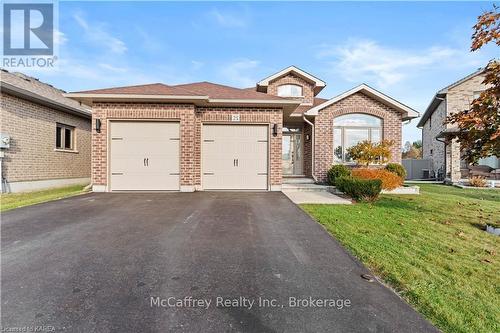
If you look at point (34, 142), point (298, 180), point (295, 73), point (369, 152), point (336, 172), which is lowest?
point (298, 180)

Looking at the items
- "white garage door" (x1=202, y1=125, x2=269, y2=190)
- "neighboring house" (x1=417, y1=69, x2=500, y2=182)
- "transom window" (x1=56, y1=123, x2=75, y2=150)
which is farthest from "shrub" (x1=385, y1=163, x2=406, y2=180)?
"transom window" (x1=56, y1=123, x2=75, y2=150)

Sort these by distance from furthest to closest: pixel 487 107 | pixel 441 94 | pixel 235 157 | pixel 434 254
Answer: pixel 441 94
pixel 235 157
pixel 487 107
pixel 434 254

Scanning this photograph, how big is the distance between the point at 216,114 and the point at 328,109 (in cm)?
569

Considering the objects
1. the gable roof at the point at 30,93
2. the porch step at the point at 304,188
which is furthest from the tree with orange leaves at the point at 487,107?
the gable roof at the point at 30,93

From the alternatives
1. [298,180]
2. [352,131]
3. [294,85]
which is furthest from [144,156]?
[294,85]

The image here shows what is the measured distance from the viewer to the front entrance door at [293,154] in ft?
45.8

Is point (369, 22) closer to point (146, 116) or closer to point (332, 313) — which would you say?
point (146, 116)

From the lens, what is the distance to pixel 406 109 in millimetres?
11805

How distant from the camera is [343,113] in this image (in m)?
12.3

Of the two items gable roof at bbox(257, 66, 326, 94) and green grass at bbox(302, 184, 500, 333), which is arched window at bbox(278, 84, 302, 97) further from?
green grass at bbox(302, 184, 500, 333)

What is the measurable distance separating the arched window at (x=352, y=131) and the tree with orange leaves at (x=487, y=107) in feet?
24.4

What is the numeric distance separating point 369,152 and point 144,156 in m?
9.13

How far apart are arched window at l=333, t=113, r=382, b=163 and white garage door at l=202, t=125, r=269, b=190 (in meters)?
4.35

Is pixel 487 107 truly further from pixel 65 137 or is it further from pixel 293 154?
pixel 65 137
